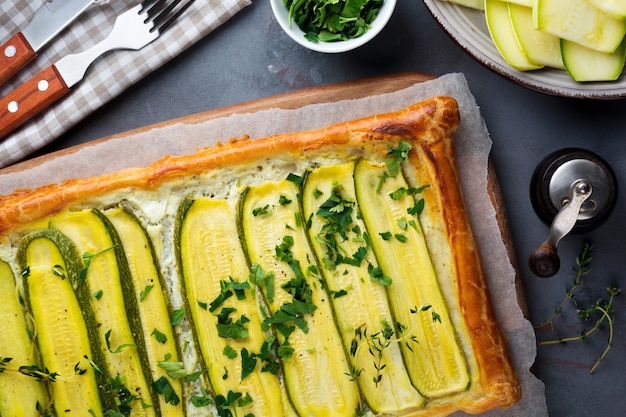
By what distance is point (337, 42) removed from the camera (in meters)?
4.25

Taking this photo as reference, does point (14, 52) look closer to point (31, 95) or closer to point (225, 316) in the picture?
point (31, 95)

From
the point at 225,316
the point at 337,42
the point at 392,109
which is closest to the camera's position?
the point at 225,316

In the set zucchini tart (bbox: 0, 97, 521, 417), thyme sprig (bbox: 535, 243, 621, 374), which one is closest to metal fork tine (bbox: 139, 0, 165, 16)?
zucchini tart (bbox: 0, 97, 521, 417)

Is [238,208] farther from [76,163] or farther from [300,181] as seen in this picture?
[76,163]

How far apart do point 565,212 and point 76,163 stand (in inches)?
114

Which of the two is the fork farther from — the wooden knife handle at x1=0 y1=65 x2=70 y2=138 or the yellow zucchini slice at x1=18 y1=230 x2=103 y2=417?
the yellow zucchini slice at x1=18 y1=230 x2=103 y2=417

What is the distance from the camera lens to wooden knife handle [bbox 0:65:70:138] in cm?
454

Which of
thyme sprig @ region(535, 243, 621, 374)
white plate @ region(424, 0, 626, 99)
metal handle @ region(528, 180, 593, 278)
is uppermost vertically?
white plate @ region(424, 0, 626, 99)

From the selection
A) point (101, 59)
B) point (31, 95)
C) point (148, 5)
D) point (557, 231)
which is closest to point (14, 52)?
point (31, 95)

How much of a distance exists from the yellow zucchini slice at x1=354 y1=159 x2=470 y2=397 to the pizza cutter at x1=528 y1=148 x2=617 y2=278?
0.77 m

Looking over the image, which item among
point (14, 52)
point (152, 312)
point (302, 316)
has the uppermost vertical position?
point (14, 52)

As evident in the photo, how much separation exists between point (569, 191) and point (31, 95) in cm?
331

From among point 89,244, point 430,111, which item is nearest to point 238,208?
point 89,244

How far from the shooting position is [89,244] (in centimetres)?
393
